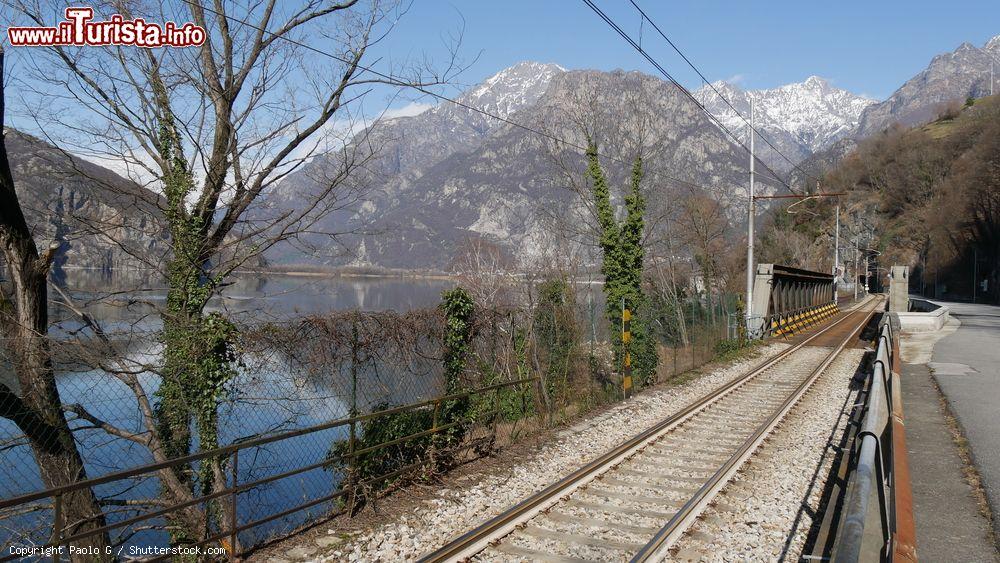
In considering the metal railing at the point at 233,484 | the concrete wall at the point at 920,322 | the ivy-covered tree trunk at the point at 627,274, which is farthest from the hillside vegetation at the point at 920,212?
the metal railing at the point at 233,484

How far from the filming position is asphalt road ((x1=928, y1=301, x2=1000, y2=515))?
9914mm

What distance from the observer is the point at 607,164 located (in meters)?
31.1

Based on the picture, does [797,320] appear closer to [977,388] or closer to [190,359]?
[977,388]

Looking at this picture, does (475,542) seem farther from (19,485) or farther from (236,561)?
(19,485)

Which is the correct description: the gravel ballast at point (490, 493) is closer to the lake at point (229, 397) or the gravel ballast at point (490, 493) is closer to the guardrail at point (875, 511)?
the lake at point (229, 397)

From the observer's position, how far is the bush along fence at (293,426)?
23.3 feet

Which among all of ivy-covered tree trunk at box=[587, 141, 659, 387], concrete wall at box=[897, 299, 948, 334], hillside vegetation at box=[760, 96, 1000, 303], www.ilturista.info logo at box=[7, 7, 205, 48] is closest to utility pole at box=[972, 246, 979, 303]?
hillside vegetation at box=[760, 96, 1000, 303]

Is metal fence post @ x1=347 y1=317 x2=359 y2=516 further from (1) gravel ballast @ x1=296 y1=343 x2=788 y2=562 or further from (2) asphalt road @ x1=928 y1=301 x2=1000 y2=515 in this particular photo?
(2) asphalt road @ x1=928 y1=301 x2=1000 y2=515

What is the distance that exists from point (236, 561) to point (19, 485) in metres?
2.93

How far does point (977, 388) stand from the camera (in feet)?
53.1

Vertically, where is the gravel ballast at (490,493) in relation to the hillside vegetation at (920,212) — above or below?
below

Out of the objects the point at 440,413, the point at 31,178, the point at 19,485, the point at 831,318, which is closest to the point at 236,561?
the point at 19,485

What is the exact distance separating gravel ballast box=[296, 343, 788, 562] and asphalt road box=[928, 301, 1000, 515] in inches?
199

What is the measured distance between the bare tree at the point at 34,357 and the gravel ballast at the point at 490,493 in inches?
104
